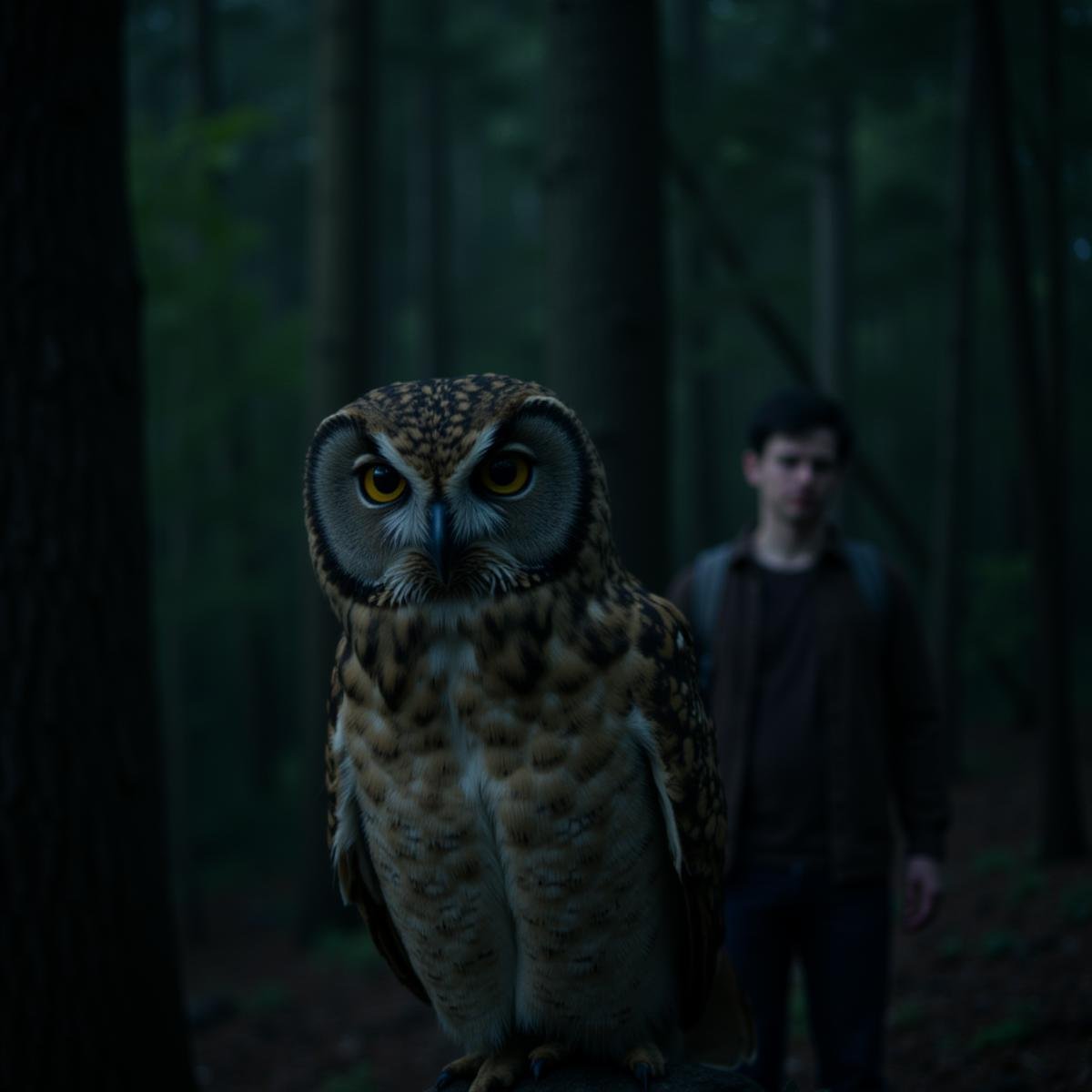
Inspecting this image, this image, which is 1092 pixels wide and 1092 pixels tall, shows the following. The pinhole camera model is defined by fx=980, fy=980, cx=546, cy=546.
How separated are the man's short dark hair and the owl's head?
130 cm

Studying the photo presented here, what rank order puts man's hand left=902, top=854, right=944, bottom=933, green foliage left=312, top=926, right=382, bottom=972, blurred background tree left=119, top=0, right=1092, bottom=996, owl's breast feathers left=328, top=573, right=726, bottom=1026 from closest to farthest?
1. owl's breast feathers left=328, top=573, right=726, bottom=1026
2. man's hand left=902, top=854, right=944, bottom=933
3. blurred background tree left=119, top=0, right=1092, bottom=996
4. green foliage left=312, top=926, right=382, bottom=972

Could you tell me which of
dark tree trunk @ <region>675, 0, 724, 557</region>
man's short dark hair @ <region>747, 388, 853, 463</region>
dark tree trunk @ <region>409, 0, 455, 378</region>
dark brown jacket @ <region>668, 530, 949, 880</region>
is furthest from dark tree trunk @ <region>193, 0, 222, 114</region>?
dark brown jacket @ <region>668, 530, 949, 880</region>

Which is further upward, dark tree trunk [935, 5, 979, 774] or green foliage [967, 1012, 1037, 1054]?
dark tree trunk [935, 5, 979, 774]

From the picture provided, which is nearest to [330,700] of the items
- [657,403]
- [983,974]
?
[657,403]

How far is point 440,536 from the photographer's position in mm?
1566

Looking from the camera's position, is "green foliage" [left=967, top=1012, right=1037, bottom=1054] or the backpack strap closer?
the backpack strap

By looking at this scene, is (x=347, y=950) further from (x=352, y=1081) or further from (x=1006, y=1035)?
(x=1006, y=1035)

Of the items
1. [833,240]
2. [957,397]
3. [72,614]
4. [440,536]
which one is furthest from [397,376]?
[440,536]

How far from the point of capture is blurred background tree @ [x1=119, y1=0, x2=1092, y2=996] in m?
3.52

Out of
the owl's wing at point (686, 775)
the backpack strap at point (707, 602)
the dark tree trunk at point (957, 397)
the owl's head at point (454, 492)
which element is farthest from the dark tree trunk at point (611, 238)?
the dark tree trunk at point (957, 397)

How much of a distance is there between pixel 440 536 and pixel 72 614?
1.69 metres

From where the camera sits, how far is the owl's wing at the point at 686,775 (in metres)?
1.75

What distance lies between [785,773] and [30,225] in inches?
104

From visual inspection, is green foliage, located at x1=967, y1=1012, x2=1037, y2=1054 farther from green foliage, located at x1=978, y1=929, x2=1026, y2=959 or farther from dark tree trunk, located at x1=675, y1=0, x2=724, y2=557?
dark tree trunk, located at x1=675, y1=0, x2=724, y2=557
